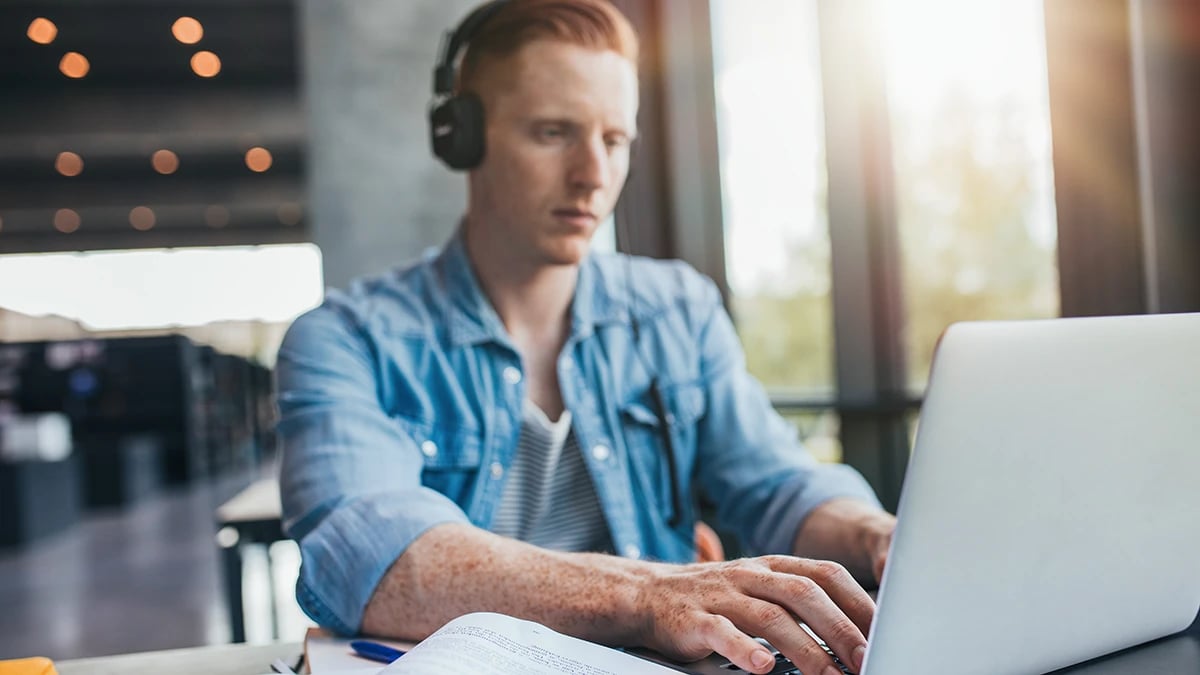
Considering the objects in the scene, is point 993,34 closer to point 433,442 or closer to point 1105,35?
point 1105,35

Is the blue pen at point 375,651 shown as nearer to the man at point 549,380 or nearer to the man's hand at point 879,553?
the man at point 549,380

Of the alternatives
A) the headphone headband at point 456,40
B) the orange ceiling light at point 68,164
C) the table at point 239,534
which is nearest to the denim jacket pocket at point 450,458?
the headphone headband at point 456,40

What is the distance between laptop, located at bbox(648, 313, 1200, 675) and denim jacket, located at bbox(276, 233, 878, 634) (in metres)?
0.56

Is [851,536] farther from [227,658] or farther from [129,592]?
[129,592]

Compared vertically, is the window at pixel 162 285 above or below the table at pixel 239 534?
above

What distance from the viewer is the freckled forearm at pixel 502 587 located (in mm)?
814

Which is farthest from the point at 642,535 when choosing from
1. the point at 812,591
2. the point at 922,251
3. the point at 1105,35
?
the point at 922,251

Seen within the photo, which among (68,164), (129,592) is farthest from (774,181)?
(68,164)

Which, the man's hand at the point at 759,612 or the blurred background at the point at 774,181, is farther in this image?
the blurred background at the point at 774,181

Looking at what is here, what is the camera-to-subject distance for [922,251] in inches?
125

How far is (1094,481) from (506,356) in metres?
0.92

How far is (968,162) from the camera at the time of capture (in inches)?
119

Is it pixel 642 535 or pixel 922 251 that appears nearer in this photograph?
pixel 642 535

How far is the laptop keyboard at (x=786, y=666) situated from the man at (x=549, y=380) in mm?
289
